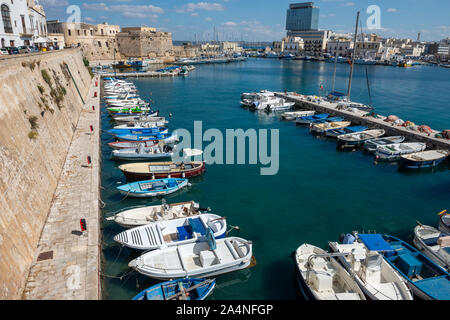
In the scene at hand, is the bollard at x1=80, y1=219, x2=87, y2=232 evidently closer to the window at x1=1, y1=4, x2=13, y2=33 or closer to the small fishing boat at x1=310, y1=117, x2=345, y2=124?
the small fishing boat at x1=310, y1=117, x2=345, y2=124

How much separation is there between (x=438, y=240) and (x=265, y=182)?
10688mm

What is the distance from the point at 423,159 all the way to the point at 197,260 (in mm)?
22058

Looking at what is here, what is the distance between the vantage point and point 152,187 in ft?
61.0

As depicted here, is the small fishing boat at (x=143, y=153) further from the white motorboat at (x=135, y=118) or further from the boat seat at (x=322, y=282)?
the boat seat at (x=322, y=282)

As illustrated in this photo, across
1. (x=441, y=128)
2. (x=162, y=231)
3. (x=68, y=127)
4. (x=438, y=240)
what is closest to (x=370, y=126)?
(x=441, y=128)

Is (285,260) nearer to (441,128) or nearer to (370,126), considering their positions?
(370,126)

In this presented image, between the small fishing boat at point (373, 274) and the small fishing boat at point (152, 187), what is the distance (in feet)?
34.9

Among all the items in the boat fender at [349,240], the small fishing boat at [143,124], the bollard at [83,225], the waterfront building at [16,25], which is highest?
the waterfront building at [16,25]

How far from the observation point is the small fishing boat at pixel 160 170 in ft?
64.9

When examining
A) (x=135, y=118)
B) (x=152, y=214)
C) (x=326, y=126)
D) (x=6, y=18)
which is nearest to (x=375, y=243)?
(x=152, y=214)

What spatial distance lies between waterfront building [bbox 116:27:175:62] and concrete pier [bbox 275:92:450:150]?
76.1 metres

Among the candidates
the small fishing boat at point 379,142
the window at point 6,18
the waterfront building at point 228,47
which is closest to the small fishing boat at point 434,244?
the small fishing boat at point 379,142

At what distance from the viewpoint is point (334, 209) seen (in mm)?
17766

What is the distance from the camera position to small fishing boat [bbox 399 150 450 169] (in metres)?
24.3
